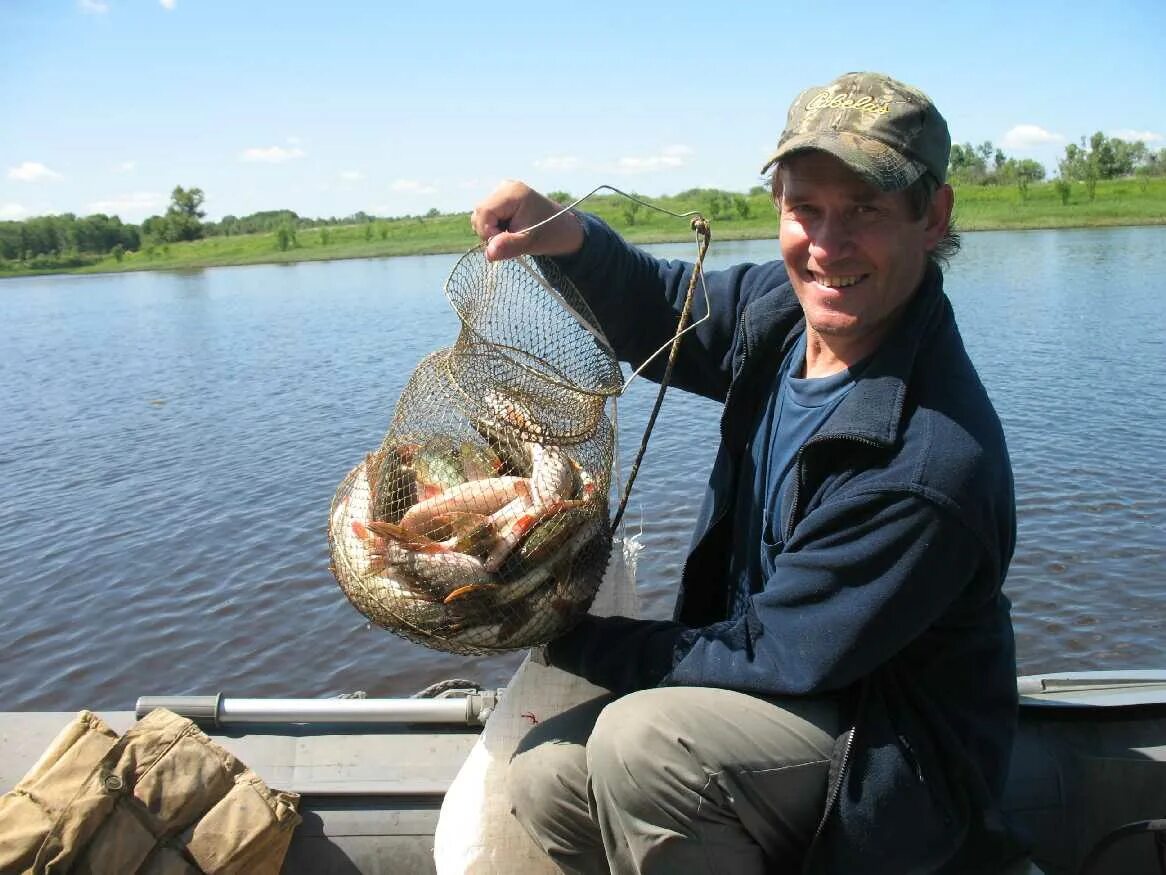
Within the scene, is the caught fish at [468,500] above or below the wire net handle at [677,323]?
below

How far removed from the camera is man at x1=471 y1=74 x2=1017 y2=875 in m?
2.01

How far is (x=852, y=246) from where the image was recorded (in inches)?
88.9

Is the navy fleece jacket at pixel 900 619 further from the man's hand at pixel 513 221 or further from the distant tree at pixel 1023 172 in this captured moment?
the distant tree at pixel 1023 172

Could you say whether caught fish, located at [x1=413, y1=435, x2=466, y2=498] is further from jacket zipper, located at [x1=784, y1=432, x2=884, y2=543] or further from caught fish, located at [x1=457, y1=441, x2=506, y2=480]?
jacket zipper, located at [x1=784, y1=432, x2=884, y2=543]

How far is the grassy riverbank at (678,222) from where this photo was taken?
1537 inches

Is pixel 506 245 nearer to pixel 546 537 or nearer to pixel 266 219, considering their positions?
pixel 546 537

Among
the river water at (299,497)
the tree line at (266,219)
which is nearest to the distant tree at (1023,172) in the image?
the tree line at (266,219)

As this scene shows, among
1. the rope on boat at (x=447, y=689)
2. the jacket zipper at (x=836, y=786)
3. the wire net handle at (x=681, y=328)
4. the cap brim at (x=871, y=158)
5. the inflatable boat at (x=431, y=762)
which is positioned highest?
the cap brim at (x=871, y=158)

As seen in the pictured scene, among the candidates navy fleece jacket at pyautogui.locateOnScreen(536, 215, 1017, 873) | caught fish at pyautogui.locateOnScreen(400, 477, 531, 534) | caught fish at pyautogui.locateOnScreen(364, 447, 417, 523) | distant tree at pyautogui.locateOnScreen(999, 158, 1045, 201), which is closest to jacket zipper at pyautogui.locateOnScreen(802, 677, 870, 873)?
navy fleece jacket at pyautogui.locateOnScreen(536, 215, 1017, 873)

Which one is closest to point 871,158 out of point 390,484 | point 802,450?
point 802,450

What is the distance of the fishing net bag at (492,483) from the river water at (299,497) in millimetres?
3237

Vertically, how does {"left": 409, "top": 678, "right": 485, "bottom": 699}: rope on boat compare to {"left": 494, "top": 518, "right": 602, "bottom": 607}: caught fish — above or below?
below

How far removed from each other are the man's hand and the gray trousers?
1233 millimetres

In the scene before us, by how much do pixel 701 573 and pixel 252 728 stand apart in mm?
1569
